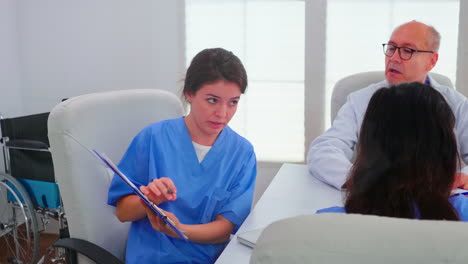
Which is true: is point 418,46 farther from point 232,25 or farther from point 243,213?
point 232,25

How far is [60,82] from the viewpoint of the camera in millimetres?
3088

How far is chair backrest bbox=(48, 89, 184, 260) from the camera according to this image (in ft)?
3.97

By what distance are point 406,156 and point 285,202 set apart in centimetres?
80

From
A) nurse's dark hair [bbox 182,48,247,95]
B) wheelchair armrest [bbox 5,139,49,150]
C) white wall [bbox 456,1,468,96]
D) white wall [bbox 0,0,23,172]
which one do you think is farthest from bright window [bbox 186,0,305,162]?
nurse's dark hair [bbox 182,48,247,95]

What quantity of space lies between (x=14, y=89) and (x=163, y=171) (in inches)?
84.8

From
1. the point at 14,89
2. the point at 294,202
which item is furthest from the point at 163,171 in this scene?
the point at 14,89

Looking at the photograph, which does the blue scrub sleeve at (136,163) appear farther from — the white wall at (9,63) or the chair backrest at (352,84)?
the white wall at (9,63)

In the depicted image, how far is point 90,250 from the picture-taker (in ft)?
3.85

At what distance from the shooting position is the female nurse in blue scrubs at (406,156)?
0.63 metres

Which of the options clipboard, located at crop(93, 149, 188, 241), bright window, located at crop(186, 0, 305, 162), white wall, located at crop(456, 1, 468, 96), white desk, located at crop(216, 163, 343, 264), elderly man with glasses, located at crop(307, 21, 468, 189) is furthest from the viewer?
bright window, located at crop(186, 0, 305, 162)

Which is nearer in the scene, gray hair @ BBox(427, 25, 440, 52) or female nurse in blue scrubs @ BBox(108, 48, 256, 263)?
female nurse in blue scrubs @ BBox(108, 48, 256, 263)

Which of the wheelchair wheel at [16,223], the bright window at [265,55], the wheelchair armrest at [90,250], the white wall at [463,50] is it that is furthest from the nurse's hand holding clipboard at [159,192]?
the white wall at [463,50]

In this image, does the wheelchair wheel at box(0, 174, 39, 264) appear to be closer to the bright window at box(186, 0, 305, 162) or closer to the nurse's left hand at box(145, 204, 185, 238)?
the bright window at box(186, 0, 305, 162)

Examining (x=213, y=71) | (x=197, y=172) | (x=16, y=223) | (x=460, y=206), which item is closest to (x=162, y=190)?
(x=197, y=172)
